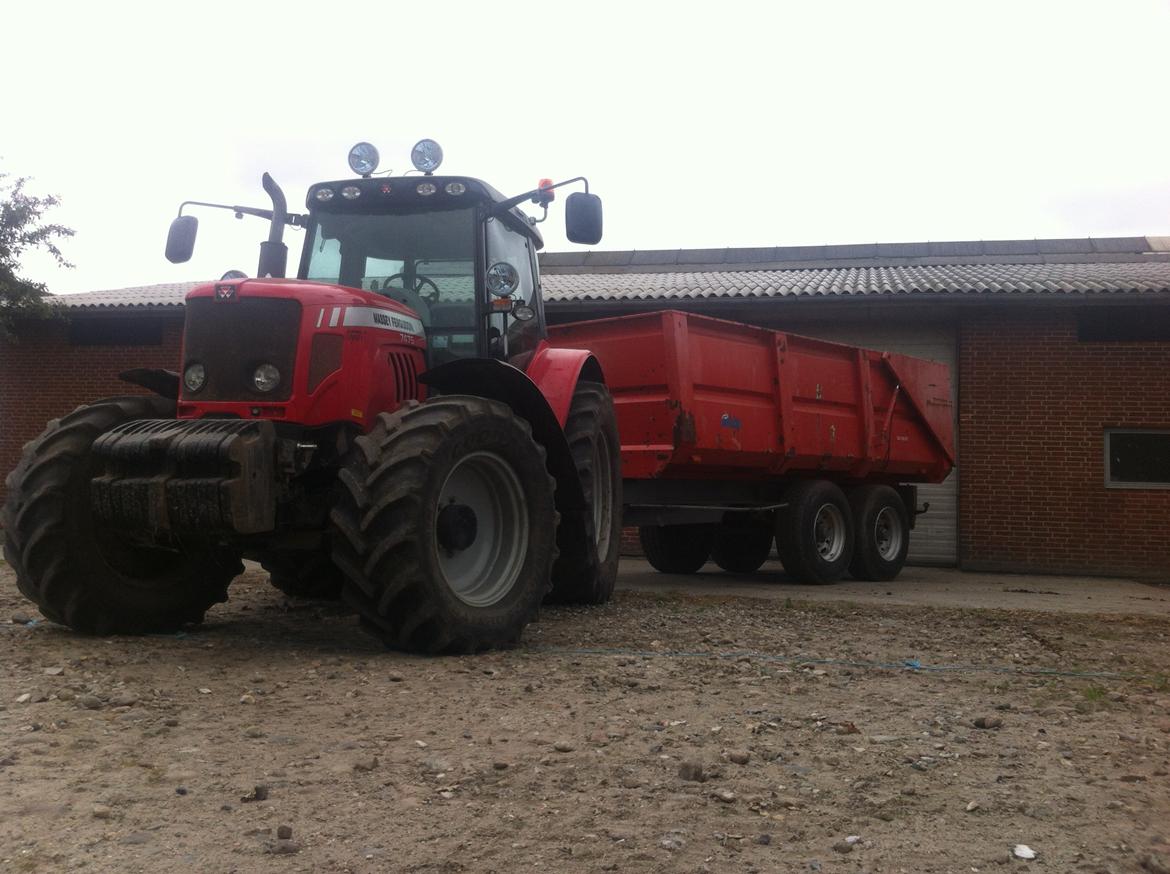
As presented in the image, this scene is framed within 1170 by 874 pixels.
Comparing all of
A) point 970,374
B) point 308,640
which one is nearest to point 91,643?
point 308,640

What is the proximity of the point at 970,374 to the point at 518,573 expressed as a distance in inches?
380

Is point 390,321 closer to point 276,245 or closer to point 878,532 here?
point 276,245

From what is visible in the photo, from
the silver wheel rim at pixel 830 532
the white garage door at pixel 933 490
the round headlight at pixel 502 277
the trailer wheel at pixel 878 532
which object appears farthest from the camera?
the white garage door at pixel 933 490

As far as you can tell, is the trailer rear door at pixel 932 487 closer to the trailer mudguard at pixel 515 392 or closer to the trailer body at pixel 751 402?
the trailer body at pixel 751 402

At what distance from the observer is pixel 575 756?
3852 mm

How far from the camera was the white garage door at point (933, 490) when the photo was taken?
1427 centimetres

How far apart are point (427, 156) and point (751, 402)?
14.1 ft

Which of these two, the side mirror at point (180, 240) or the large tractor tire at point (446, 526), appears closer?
the large tractor tire at point (446, 526)

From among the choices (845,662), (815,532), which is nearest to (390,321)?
(845,662)

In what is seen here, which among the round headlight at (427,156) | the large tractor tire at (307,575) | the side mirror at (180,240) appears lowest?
the large tractor tire at (307,575)

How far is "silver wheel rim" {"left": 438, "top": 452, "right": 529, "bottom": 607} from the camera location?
5.78 meters

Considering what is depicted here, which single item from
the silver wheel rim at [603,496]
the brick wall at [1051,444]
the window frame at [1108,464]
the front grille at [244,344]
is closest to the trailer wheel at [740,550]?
the brick wall at [1051,444]

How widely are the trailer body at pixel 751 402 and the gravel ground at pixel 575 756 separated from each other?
120 inches

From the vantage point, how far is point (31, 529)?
5.42m
